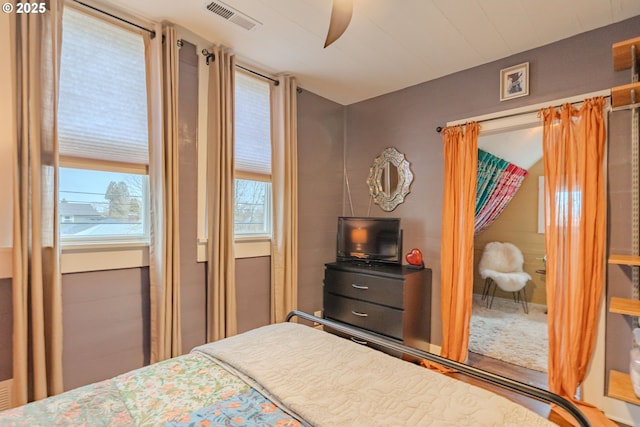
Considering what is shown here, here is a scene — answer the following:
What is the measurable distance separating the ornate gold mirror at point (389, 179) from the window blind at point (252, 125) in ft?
3.77

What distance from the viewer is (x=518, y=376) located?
2.63 m

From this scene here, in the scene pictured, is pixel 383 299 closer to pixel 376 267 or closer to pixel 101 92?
pixel 376 267

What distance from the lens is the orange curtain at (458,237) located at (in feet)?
8.96

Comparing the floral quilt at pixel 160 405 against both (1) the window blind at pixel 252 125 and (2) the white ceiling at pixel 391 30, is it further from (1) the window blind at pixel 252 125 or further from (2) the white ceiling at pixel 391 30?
(2) the white ceiling at pixel 391 30

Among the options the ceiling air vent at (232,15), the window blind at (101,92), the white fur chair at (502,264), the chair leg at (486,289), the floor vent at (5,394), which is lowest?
the chair leg at (486,289)

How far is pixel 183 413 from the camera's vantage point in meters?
1.09

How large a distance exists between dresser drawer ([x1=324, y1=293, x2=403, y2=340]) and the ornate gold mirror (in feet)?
3.35

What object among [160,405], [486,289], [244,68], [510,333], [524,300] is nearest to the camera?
[160,405]

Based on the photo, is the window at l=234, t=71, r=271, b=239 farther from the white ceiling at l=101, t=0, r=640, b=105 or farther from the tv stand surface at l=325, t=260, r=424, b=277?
the tv stand surface at l=325, t=260, r=424, b=277

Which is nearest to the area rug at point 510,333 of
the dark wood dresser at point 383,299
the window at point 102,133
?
the dark wood dresser at point 383,299

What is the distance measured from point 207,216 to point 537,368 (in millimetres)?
3015

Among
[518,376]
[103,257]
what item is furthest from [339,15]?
[518,376]

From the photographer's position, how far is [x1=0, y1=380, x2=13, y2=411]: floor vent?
1.68m

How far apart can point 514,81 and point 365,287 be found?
81.4 inches
